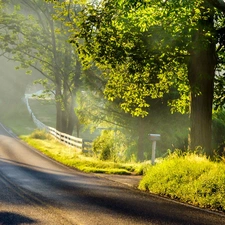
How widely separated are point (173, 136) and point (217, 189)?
19.9 m

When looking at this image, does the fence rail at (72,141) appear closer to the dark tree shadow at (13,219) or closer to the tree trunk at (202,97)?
the tree trunk at (202,97)

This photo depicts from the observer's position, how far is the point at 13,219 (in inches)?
338

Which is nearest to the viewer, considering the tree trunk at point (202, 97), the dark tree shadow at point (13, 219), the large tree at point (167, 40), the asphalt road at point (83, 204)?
the dark tree shadow at point (13, 219)

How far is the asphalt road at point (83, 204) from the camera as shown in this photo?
28.5ft

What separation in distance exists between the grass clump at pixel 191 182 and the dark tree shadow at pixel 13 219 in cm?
399

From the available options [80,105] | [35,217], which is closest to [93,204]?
[35,217]

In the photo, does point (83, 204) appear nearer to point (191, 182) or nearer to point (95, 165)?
point (191, 182)

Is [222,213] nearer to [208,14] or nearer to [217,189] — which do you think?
[217,189]

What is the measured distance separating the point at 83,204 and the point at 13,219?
2.10 meters

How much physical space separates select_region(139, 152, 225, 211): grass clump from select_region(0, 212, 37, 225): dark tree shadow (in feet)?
13.1

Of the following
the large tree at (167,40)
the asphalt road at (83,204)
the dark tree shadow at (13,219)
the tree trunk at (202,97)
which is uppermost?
the large tree at (167,40)

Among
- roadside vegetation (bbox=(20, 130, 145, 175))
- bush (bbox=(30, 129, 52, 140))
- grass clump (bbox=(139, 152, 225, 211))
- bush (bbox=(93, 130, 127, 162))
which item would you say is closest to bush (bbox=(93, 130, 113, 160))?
bush (bbox=(93, 130, 127, 162))

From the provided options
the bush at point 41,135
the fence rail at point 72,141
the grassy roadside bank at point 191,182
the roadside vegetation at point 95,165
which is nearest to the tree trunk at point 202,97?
the roadside vegetation at point 95,165

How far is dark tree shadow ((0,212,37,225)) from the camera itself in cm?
834
